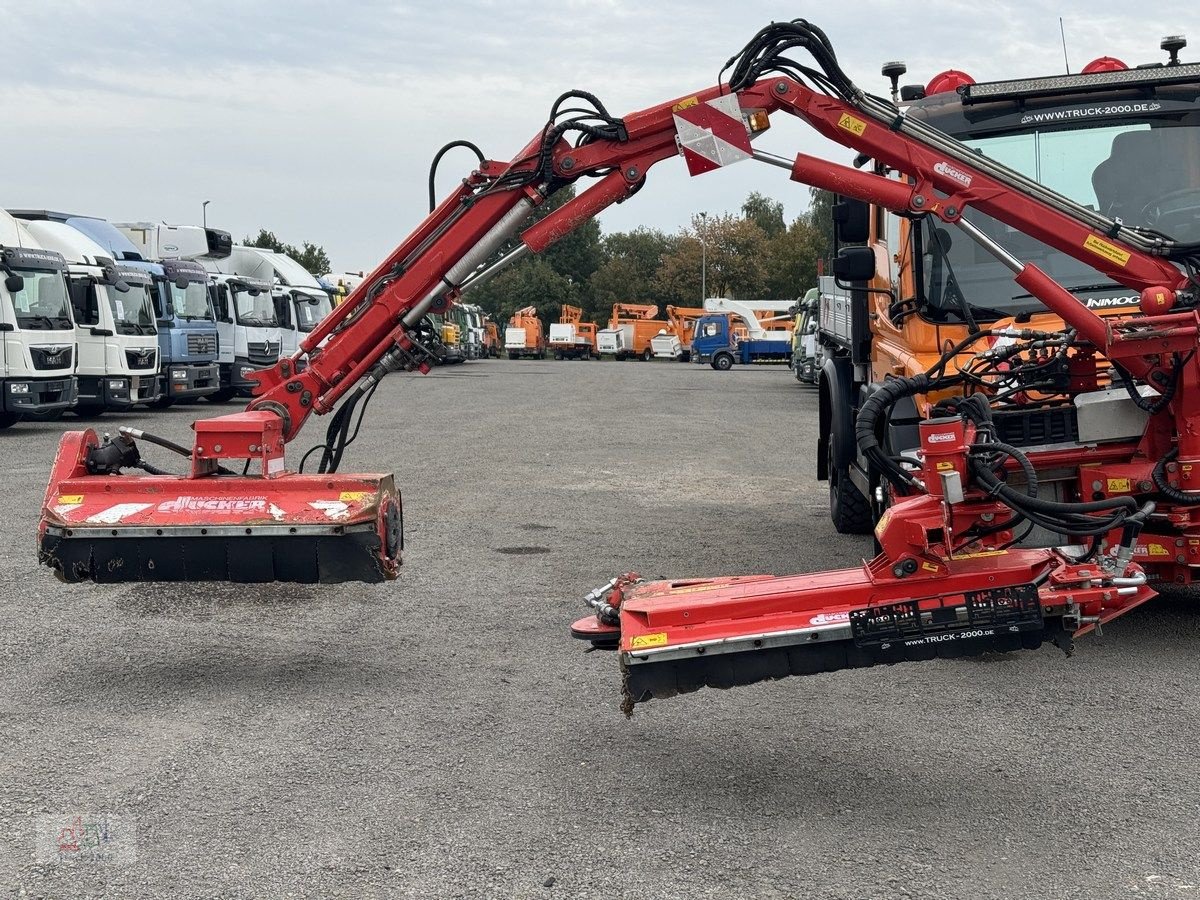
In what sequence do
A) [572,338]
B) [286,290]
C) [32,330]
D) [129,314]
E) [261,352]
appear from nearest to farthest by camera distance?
[32,330] → [129,314] → [261,352] → [286,290] → [572,338]

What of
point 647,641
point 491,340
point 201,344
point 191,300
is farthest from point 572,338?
point 647,641

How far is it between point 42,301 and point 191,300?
276 inches

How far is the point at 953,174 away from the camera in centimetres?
626

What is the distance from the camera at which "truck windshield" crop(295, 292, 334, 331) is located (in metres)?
34.5

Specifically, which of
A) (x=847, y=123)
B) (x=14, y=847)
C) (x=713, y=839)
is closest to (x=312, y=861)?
(x=14, y=847)

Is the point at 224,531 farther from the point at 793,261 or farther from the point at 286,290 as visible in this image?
the point at 793,261

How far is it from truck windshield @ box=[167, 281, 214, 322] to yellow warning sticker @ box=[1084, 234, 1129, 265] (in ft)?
78.3

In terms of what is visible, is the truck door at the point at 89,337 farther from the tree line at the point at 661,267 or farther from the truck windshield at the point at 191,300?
the tree line at the point at 661,267

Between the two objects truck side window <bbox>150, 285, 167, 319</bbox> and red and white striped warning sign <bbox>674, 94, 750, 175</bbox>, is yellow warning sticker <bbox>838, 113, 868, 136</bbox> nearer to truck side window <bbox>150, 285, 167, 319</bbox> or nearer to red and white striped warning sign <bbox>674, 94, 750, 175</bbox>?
red and white striped warning sign <bbox>674, 94, 750, 175</bbox>

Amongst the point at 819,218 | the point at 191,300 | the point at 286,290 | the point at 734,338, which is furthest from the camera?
the point at 819,218

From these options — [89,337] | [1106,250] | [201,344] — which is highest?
[1106,250]

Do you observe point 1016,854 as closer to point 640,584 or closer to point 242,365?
point 640,584

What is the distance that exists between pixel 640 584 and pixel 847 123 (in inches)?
96.7

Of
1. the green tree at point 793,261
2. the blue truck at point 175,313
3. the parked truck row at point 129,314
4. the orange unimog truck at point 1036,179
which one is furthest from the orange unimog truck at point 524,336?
the orange unimog truck at point 1036,179
